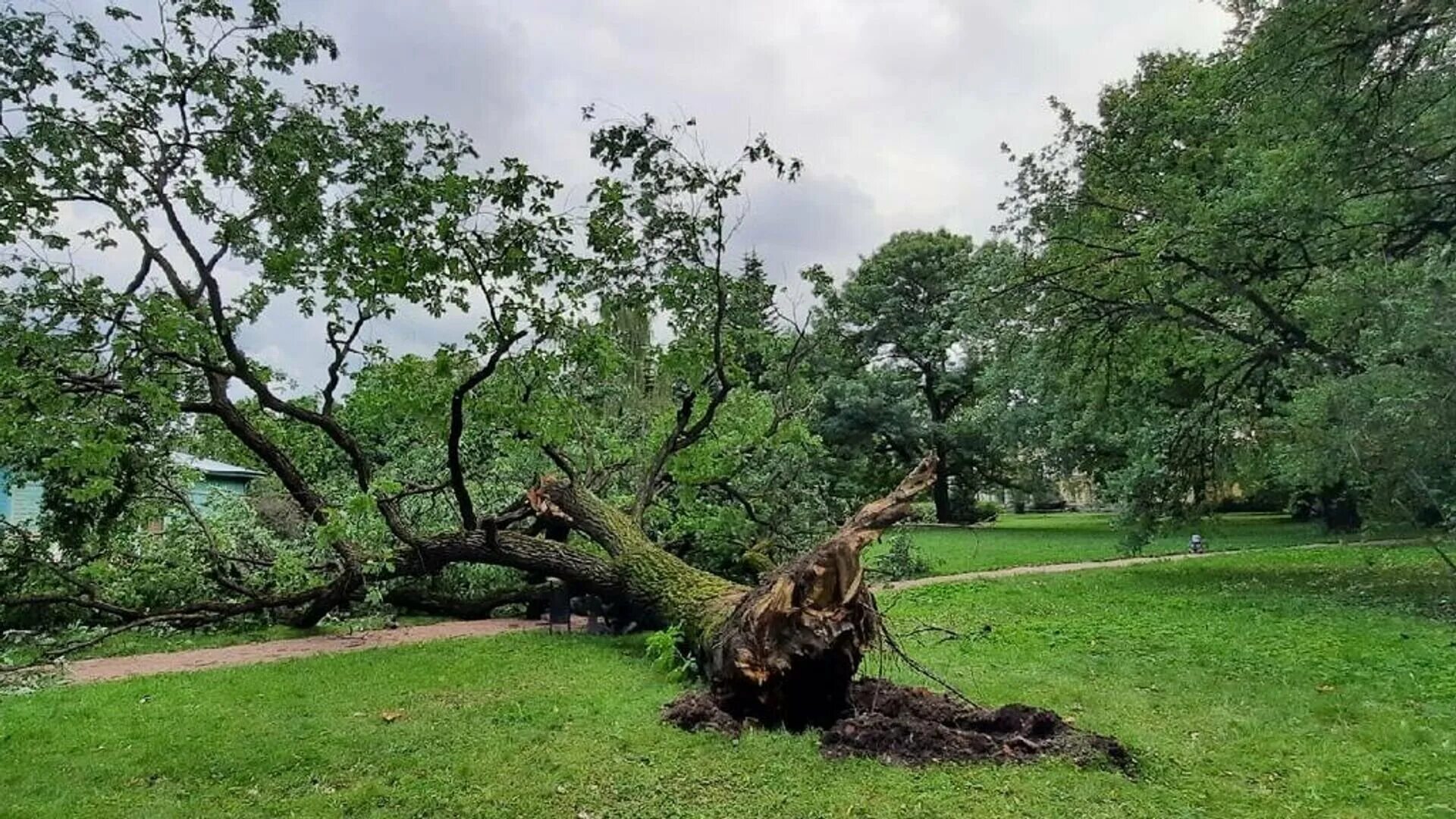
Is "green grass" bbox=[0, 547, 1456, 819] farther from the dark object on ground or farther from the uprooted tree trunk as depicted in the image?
the dark object on ground

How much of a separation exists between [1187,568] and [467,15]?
11.5m

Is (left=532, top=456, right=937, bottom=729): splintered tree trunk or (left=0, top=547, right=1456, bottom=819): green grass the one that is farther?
(left=532, top=456, right=937, bottom=729): splintered tree trunk

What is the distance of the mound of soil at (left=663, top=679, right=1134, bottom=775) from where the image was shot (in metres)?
4.11

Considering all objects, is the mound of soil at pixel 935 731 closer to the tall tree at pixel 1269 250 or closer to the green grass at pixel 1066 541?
the tall tree at pixel 1269 250

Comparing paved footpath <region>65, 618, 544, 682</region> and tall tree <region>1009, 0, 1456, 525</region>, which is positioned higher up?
tall tree <region>1009, 0, 1456, 525</region>

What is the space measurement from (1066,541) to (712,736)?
16421 mm

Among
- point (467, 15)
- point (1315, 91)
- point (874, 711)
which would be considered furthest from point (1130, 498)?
point (467, 15)

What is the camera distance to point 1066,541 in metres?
19.2

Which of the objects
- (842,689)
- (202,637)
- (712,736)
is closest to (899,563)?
(842,689)

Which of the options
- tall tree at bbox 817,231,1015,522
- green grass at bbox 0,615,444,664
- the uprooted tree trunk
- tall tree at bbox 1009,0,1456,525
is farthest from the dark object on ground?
tall tree at bbox 817,231,1015,522

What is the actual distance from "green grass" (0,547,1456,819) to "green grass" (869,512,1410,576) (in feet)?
17.4

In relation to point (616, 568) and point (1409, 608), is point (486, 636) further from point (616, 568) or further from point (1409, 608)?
point (1409, 608)

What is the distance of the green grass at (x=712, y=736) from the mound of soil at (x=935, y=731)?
150 mm

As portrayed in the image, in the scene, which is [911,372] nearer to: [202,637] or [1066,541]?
[1066,541]
